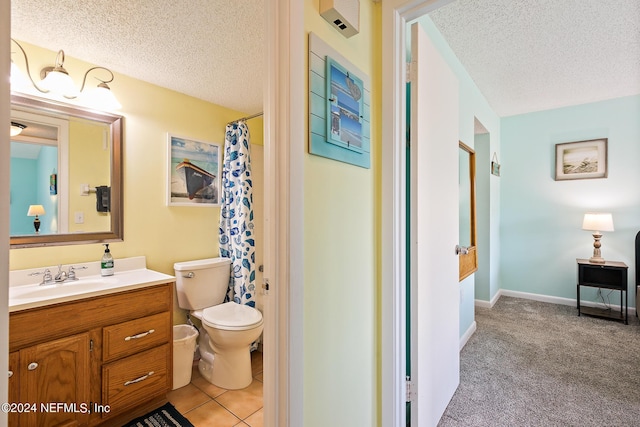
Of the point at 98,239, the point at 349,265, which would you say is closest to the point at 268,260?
the point at 349,265

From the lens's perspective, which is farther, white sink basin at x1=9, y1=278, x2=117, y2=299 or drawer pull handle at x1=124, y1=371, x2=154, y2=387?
drawer pull handle at x1=124, y1=371, x2=154, y2=387

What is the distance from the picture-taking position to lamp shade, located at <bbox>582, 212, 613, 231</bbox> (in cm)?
303

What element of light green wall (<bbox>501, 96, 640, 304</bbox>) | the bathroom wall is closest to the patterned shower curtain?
the bathroom wall

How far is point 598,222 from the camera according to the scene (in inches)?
121

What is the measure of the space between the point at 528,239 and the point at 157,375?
427 centimetres

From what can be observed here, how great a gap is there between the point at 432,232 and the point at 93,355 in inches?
74.4

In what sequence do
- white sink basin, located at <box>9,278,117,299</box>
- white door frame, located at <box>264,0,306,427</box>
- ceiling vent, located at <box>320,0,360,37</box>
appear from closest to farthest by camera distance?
1. white door frame, located at <box>264,0,306,427</box>
2. ceiling vent, located at <box>320,0,360,37</box>
3. white sink basin, located at <box>9,278,117,299</box>

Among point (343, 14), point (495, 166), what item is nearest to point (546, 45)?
point (495, 166)

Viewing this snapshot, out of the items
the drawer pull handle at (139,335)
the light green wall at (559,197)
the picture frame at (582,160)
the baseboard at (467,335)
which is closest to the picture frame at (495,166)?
the light green wall at (559,197)

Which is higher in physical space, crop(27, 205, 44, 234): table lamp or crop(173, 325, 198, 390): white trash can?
crop(27, 205, 44, 234): table lamp

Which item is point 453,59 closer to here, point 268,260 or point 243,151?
point 243,151

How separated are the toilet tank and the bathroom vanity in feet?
1.16

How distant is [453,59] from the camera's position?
2.26 m

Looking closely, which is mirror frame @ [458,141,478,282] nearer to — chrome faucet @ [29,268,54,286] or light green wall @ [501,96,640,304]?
light green wall @ [501,96,640,304]
